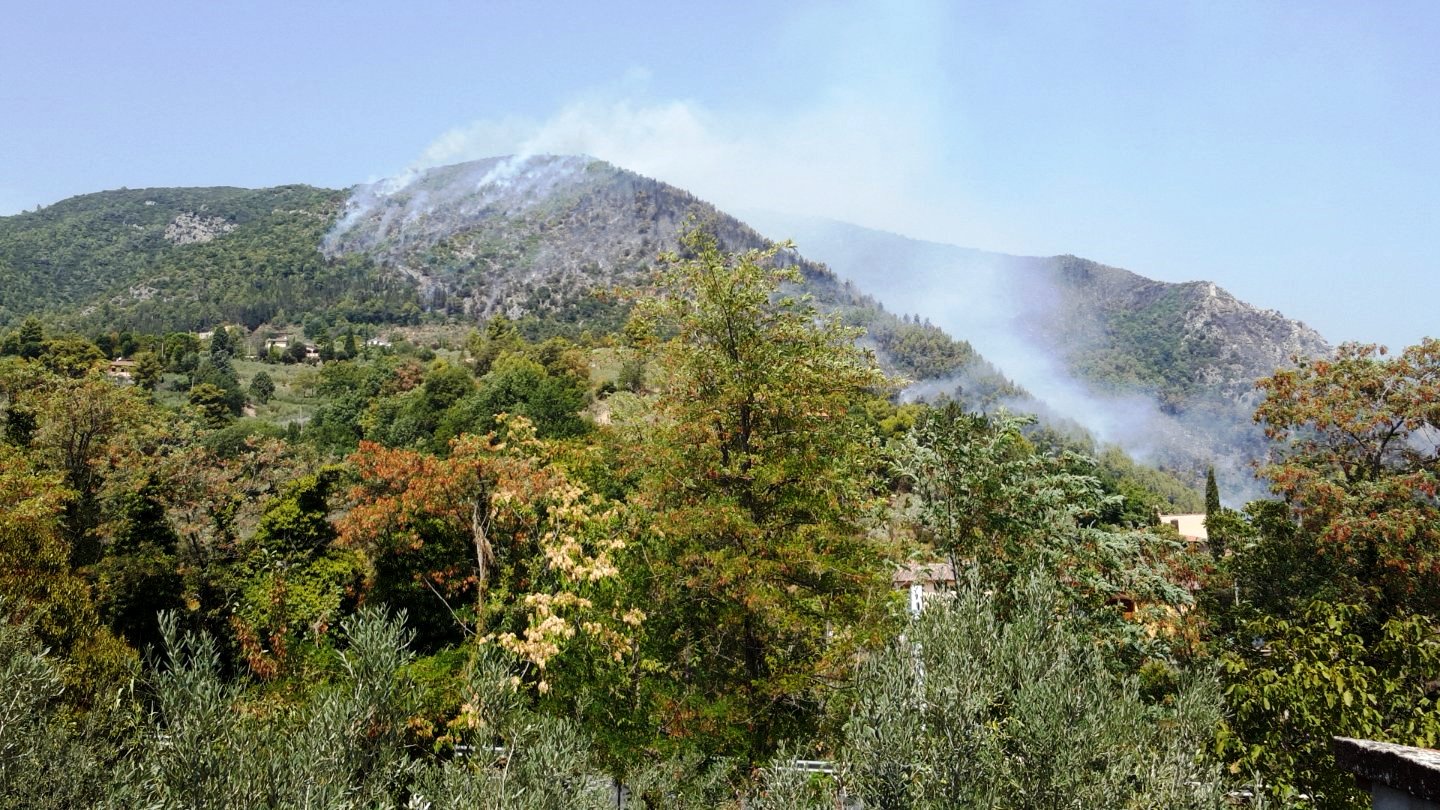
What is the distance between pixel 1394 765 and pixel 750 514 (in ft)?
28.7

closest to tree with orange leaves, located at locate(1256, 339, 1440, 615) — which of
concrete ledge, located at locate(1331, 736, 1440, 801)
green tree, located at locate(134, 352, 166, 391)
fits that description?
concrete ledge, located at locate(1331, 736, 1440, 801)

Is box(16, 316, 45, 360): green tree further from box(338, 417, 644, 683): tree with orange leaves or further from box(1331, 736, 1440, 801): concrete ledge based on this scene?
box(1331, 736, 1440, 801): concrete ledge

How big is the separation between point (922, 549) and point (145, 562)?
20631 millimetres

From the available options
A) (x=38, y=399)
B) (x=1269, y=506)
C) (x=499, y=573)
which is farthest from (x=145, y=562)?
(x=1269, y=506)

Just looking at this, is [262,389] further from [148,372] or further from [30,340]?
[30,340]

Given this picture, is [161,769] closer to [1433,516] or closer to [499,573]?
[499,573]

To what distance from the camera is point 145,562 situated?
832 inches

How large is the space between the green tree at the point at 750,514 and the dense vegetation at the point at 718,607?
0.25ft

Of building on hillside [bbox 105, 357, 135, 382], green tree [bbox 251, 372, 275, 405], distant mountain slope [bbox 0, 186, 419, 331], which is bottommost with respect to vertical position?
green tree [bbox 251, 372, 275, 405]

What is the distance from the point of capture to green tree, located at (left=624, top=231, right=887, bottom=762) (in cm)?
1198

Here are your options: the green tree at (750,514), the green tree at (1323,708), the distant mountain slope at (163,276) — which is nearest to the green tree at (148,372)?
the distant mountain slope at (163,276)

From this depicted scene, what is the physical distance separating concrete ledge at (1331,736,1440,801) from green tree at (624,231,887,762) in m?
6.36

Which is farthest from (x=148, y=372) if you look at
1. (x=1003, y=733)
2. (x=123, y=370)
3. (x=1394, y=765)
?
(x=1394, y=765)

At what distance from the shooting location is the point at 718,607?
43.1 feet
